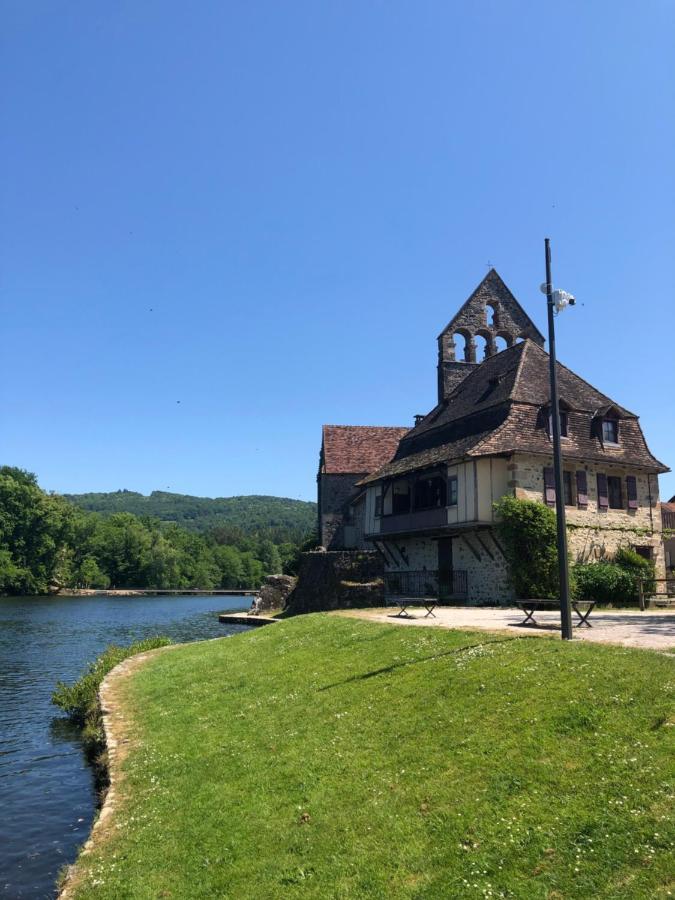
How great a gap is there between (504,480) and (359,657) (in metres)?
16.2

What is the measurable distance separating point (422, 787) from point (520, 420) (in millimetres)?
23357

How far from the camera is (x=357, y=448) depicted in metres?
52.0

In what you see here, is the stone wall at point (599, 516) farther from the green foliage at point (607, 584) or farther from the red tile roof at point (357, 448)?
the red tile roof at point (357, 448)

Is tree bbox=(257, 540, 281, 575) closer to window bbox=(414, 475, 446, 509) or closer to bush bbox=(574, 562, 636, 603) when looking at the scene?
window bbox=(414, 475, 446, 509)

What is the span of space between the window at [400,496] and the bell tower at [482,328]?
7091mm

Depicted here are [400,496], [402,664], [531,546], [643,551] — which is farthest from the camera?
[400,496]

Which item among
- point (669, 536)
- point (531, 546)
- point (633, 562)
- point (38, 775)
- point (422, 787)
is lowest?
point (38, 775)

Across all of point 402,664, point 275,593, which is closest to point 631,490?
point 402,664

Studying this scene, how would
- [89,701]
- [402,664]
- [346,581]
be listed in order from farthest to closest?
[346,581], [89,701], [402,664]

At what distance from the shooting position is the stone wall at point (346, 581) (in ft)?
87.3

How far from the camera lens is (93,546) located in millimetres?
113250

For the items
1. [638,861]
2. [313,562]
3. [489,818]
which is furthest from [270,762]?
[313,562]

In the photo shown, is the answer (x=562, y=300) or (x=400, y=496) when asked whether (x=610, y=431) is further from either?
(x=562, y=300)

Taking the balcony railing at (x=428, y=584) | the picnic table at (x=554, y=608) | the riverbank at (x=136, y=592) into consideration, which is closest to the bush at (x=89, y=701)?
the picnic table at (x=554, y=608)
